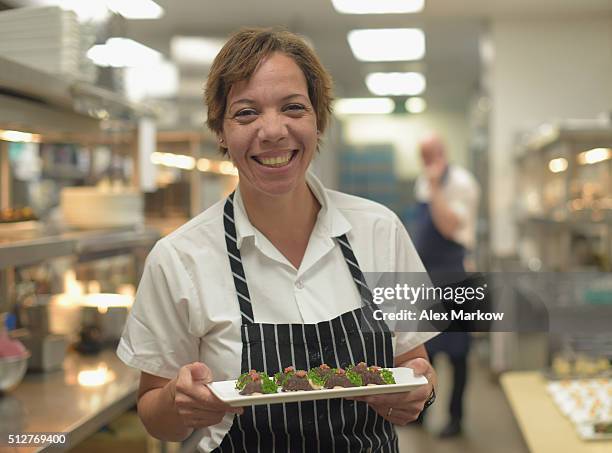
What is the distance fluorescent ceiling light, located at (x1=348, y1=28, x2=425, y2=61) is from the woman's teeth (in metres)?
0.49

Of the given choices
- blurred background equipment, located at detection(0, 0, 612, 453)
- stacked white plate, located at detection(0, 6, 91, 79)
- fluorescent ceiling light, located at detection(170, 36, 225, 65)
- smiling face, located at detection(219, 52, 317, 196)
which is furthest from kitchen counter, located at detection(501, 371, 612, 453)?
stacked white plate, located at detection(0, 6, 91, 79)

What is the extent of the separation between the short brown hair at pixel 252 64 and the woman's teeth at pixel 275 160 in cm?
9

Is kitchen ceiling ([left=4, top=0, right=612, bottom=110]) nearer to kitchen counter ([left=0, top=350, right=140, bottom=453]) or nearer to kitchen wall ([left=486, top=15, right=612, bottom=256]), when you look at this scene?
kitchen wall ([left=486, top=15, right=612, bottom=256])

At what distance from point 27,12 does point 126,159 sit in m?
0.88

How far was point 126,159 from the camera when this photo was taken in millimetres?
2332

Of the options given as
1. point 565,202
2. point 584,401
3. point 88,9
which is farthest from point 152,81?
point 584,401

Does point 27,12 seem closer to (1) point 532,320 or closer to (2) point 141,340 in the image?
(2) point 141,340

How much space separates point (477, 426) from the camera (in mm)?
1772

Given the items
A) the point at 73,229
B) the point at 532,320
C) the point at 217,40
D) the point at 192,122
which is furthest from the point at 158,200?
the point at 532,320

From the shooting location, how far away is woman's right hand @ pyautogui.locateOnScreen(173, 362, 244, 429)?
92 centimetres

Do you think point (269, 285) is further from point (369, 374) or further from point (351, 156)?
point (351, 156)

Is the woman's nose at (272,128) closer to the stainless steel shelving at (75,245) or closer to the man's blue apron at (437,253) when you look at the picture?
the man's blue apron at (437,253)

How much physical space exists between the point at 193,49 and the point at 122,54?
0.41 m

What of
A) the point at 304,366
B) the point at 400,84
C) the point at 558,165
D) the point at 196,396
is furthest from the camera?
the point at 558,165
